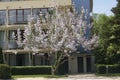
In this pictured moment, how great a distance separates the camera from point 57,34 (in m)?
42.1

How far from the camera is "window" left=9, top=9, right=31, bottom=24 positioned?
5009cm

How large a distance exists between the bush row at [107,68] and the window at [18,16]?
37.0 ft

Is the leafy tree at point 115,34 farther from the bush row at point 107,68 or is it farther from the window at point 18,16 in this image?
the window at point 18,16

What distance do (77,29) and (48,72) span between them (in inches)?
225

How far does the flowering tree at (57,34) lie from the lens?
4209 cm

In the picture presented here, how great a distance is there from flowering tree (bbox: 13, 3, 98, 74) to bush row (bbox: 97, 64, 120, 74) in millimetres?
2979

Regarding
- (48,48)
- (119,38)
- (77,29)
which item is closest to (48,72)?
(48,48)

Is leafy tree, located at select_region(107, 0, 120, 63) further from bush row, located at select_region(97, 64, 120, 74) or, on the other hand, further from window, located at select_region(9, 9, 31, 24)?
window, located at select_region(9, 9, 31, 24)

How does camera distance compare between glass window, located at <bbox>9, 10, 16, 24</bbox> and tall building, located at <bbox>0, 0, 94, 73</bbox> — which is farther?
glass window, located at <bbox>9, 10, 16, 24</bbox>

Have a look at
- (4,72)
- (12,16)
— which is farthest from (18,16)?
(4,72)

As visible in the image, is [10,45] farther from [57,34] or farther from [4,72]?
[4,72]

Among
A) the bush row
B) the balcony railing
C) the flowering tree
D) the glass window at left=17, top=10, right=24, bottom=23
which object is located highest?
the glass window at left=17, top=10, right=24, bottom=23

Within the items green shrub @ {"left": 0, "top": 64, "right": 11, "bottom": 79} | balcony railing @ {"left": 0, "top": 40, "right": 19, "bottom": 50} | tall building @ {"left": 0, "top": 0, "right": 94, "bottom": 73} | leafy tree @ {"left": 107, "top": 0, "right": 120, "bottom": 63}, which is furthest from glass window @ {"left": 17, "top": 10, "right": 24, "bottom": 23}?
green shrub @ {"left": 0, "top": 64, "right": 11, "bottom": 79}

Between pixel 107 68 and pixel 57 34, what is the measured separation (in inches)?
288
